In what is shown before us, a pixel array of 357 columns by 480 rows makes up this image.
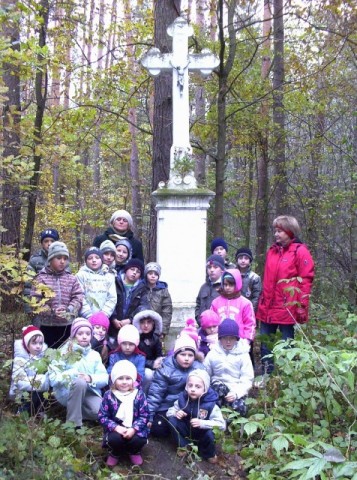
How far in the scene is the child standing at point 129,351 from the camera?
14.6 ft

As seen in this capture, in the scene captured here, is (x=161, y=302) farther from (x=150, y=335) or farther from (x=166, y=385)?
(x=166, y=385)

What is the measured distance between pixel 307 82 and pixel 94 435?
829 centimetres

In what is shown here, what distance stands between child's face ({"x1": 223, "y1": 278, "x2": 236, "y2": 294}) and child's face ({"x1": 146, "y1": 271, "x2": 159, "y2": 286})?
751 millimetres

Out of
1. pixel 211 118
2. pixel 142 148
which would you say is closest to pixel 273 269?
pixel 211 118

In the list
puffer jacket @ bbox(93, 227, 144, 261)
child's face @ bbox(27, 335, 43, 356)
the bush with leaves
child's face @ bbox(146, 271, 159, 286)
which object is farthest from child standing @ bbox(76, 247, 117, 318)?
the bush with leaves

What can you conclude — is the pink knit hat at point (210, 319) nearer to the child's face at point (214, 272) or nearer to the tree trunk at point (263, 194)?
the child's face at point (214, 272)

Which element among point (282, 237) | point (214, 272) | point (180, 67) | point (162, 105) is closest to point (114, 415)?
point (214, 272)

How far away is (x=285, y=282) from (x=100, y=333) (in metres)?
1.90

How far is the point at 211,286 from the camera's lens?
5.71 meters

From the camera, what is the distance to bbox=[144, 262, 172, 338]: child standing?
5.42 metres

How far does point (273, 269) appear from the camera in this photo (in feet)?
17.4

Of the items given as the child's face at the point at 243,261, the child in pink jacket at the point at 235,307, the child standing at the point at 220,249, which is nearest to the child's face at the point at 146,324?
the child in pink jacket at the point at 235,307

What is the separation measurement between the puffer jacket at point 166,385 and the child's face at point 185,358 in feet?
0.16

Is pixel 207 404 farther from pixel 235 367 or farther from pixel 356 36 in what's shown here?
pixel 356 36
